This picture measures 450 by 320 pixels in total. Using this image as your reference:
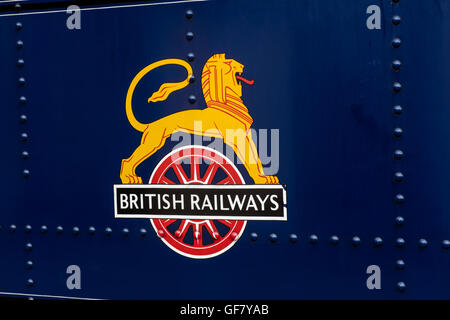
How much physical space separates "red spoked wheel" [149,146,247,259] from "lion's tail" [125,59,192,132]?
17 centimetres

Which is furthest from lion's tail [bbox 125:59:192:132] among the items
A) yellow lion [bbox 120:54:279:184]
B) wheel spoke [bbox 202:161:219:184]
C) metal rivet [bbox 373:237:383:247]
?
metal rivet [bbox 373:237:383:247]

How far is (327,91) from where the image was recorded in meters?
1.66

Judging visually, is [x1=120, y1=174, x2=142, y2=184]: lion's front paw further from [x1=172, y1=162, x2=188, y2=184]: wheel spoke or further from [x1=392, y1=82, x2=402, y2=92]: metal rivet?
[x1=392, y1=82, x2=402, y2=92]: metal rivet

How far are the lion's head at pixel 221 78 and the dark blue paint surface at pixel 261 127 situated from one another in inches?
1.0

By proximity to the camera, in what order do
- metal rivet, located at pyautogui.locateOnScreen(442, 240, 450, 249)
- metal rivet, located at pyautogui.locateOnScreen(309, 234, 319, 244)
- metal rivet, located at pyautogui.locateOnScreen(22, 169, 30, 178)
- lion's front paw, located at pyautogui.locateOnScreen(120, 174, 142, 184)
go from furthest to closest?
metal rivet, located at pyautogui.locateOnScreen(22, 169, 30, 178), lion's front paw, located at pyautogui.locateOnScreen(120, 174, 142, 184), metal rivet, located at pyautogui.locateOnScreen(309, 234, 319, 244), metal rivet, located at pyautogui.locateOnScreen(442, 240, 450, 249)

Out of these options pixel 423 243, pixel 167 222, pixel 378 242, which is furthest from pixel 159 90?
pixel 423 243

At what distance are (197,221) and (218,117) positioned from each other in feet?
1.14

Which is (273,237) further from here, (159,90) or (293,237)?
(159,90)

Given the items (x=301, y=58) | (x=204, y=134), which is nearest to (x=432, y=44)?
(x=301, y=58)

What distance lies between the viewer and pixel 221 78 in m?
1.72

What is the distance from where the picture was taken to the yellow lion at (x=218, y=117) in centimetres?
171

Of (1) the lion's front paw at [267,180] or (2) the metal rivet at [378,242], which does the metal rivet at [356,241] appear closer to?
(2) the metal rivet at [378,242]

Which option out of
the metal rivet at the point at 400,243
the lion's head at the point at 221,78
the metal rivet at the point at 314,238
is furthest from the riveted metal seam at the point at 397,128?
the lion's head at the point at 221,78

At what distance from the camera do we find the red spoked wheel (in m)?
Result: 1.74
